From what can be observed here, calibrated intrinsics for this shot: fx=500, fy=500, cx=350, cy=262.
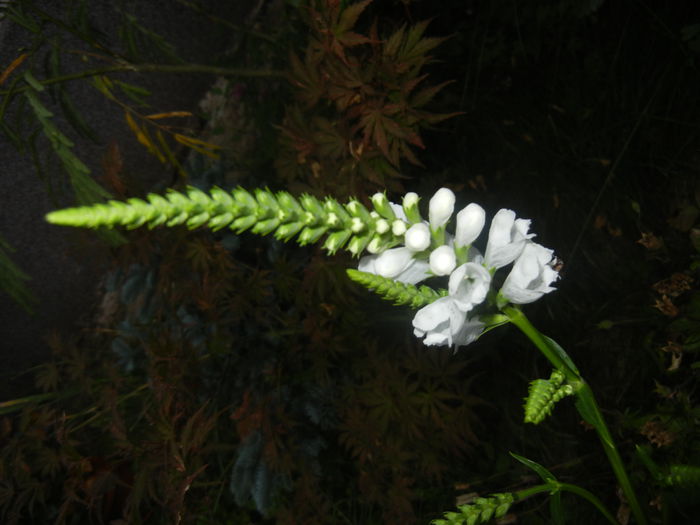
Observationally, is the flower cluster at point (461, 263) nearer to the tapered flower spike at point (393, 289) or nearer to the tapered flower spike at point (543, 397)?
the tapered flower spike at point (393, 289)

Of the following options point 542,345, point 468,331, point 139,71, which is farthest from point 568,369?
point 139,71

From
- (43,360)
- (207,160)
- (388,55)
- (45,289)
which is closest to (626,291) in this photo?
(388,55)

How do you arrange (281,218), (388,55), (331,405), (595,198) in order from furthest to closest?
(331,405) → (595,198) → (388,55) → (281,218)

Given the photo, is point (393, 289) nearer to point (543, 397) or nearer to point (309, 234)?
point (309, 234)

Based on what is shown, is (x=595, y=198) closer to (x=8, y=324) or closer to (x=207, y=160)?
(x=207, y=160)

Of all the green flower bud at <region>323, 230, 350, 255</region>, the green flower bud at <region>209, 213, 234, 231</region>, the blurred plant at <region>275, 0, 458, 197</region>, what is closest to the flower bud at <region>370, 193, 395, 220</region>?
the green flower bud at <region>323, 230, 350, 255</region>

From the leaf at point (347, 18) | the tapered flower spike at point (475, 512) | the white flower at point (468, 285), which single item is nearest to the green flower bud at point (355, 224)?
the white flower at point (468, 285)

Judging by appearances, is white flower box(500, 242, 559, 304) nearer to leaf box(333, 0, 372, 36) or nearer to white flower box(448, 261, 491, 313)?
white flower box(448, 261, 491, 313)
